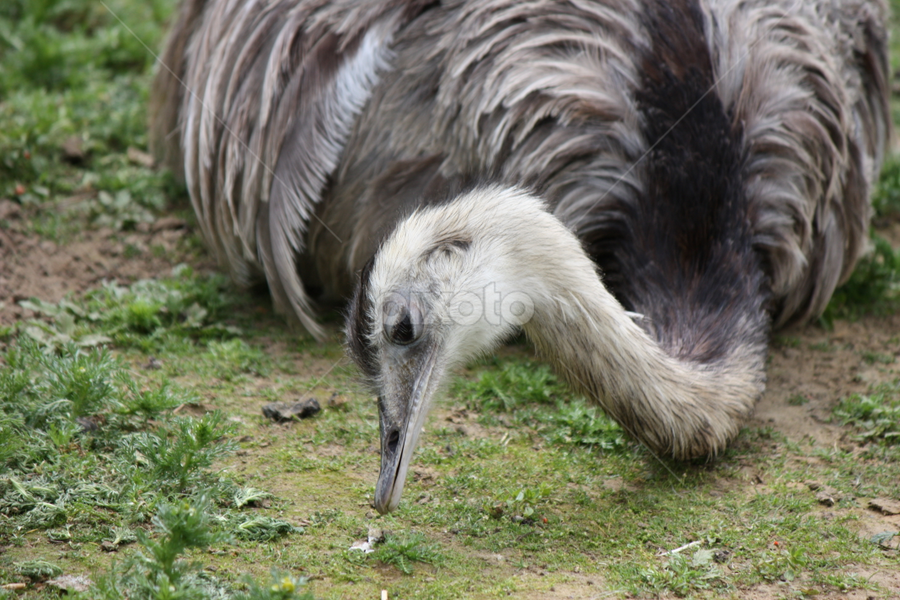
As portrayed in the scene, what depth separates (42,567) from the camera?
302 centimetres

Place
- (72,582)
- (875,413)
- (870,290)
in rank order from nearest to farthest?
A: 1. (72,582)
2. (875,413)
3. (870,290)

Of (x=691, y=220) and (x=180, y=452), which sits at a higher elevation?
(x=691, y=220)

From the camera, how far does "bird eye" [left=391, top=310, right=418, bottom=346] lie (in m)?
3.48

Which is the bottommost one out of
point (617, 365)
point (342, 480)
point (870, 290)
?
point (342, 480)

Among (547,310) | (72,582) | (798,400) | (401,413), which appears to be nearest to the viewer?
(72,582)

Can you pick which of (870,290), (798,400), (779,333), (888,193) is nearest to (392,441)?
(798,400)

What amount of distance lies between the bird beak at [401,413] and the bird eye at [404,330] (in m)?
0.06

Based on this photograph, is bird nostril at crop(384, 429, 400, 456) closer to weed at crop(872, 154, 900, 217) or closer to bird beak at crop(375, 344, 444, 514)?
bird beak at crop(375, 344, 444, 514)

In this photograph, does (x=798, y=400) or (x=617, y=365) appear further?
(x=798, y=400)

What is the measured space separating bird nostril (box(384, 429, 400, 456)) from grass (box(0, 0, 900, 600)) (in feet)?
0.97

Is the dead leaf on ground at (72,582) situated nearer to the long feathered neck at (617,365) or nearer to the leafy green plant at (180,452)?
the leafy green plant at (180,452)

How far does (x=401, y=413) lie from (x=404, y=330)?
0.28m

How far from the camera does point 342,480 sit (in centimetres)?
374

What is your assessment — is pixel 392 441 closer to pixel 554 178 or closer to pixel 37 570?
pixel 37 570
